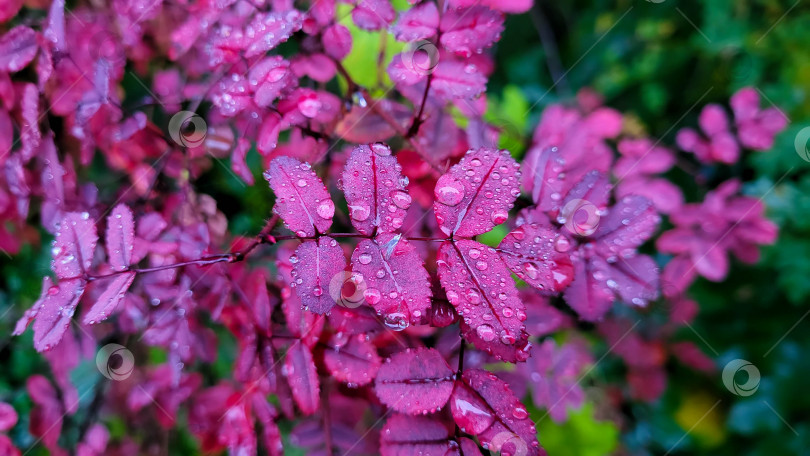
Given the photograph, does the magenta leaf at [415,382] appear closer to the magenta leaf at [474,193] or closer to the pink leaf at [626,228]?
the magenta leaf at [474,193]

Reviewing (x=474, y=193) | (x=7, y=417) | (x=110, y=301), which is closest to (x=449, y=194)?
(x=474, y=193)

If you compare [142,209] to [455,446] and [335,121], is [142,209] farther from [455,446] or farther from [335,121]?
[455,446]

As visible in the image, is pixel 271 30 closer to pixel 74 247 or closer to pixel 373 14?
pixel 373 14

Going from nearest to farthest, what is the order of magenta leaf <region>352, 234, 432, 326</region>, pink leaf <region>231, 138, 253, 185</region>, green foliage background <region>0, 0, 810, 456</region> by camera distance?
magenta leaf <region>352, 234, 432, 326</region> < pink leaf <region>231, 138, 253, 185</region> < green foliage background <region>0, 0, 810, 456</region>

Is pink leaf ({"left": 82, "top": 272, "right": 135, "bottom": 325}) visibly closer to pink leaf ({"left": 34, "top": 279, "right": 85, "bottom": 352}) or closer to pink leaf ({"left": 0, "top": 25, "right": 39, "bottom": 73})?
pink leaf ({"left": 34, "top": 279, "right": 85, "bottom": 352})

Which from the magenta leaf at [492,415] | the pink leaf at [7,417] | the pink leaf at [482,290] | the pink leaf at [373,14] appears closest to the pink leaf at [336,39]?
the pink leaf at [373,14]

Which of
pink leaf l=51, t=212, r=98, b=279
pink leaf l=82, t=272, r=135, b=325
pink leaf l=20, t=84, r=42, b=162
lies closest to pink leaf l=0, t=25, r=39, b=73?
pink leaf l=20, t=84, r=42, b=162

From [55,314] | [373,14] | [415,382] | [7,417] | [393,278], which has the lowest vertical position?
[7,417]
